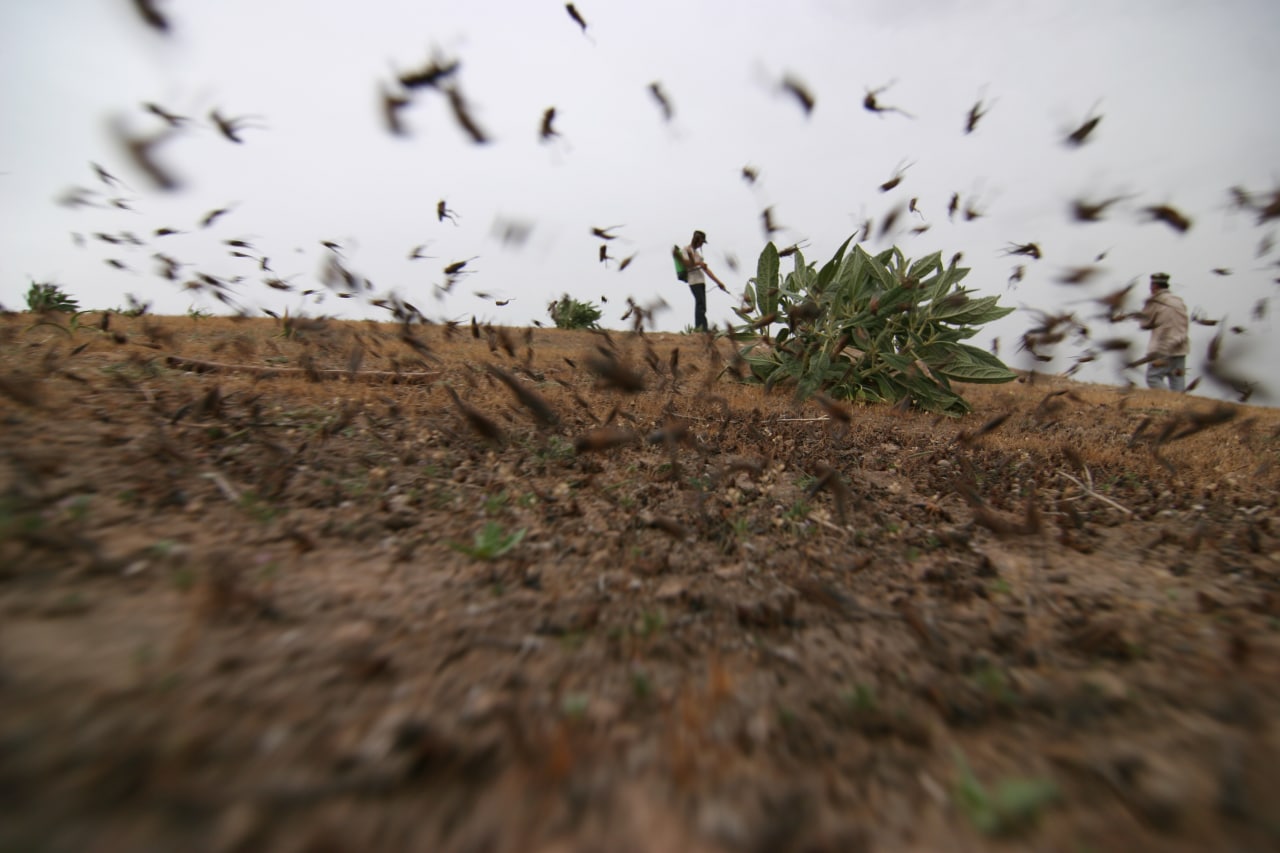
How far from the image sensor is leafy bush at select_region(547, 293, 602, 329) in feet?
40.0

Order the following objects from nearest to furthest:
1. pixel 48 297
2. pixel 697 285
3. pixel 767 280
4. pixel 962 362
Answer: pixel 962 362
pixel 767 280
pixel 48 297
pixel 697 285

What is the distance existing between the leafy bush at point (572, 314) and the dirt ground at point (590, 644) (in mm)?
9399

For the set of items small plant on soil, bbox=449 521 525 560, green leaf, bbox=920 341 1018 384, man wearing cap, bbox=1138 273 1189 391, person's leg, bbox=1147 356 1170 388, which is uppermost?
man wearing cap, bbox=1138 273 1189 391

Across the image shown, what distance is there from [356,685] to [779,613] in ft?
3.52

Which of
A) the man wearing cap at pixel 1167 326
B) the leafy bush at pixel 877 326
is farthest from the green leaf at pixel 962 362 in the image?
the man wearing cap at pixel 1167 326

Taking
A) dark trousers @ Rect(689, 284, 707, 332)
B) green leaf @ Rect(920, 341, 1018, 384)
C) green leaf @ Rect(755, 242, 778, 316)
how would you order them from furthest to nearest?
dark trousers @ Rect(689, 284, 707, 332) → green leaf @ Rect(755, 242, 778, 316) → green leaf @ Rect(920, 341, 1018, 384)

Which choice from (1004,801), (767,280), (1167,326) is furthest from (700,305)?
(1004,801)

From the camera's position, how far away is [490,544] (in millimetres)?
1830

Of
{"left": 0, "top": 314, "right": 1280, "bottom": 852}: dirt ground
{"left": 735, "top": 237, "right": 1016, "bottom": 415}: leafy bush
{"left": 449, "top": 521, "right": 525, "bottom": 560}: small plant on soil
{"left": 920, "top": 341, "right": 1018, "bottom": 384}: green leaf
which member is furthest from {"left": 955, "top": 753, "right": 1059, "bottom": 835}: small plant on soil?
{"left": 920, "top": 341, "right": 1018, "bottom": 384}: green leaf

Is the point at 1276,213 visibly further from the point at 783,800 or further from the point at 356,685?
the point at 356,685

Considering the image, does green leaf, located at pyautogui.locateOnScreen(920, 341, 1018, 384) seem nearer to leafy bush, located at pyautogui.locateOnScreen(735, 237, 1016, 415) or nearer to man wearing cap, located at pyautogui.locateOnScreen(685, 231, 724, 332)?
leafy bush, located at pyautogui.locateOnScreen(735, 237, 1016, 415)

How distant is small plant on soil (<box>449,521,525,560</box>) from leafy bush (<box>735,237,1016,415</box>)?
3076 mm

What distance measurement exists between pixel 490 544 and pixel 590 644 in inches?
22.1

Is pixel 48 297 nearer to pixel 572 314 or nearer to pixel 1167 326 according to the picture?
pixel 572 314
